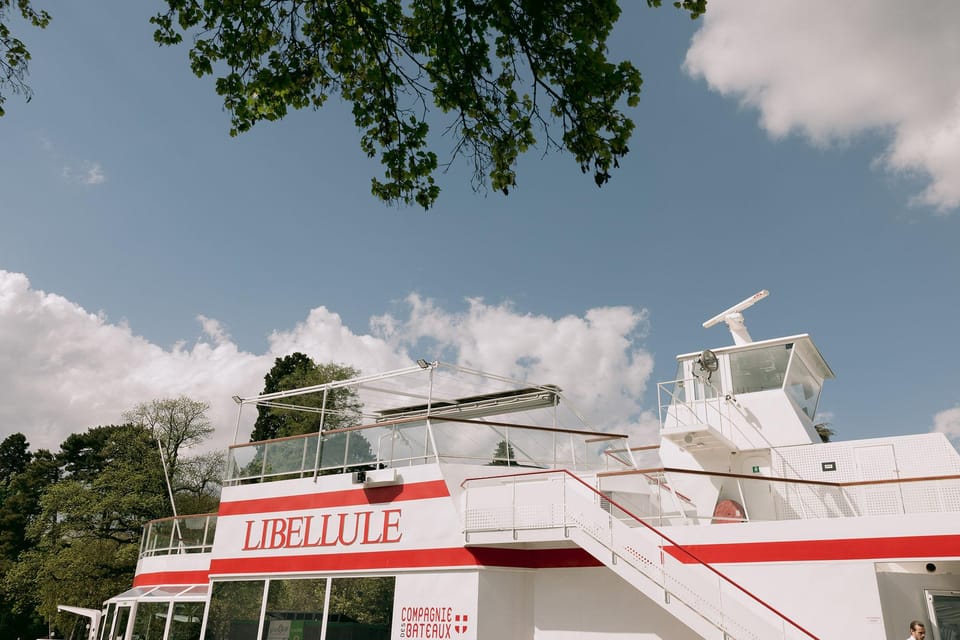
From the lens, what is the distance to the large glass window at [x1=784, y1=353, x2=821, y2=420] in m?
15.6

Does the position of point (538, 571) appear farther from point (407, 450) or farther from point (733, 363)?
point (733, 363)

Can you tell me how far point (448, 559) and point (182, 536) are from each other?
11233 millimetres

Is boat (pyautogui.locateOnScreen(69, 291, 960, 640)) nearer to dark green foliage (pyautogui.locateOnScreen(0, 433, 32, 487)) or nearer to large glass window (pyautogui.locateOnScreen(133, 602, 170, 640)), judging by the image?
large glass window (pyautogui.locateOnScreen(133, 602, 170, 640))

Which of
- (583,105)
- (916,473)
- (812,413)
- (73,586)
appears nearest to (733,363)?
(812,413)

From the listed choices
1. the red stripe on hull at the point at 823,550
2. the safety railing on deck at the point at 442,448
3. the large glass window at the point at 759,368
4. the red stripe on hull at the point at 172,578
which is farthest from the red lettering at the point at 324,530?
the large glass window at the point at 759,368

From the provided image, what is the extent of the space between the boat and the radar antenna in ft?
0.15

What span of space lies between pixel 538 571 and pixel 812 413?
7.66 metres

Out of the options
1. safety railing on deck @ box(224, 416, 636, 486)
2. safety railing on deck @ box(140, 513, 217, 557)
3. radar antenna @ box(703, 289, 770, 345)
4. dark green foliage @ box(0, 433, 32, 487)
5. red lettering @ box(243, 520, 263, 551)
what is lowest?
red lettering @ box(243, 520, 263, 551)

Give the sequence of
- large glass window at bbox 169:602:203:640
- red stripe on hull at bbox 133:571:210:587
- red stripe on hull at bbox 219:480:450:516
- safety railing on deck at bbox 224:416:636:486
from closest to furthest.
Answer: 1. red stripe on hull at bbox 219:480:450:516
2. safety railing on deck at bbox 224:416:636:486
3. large glass window at bbox 169:602:203:640
4. red stripe on hull at bbox 133:571:210:587

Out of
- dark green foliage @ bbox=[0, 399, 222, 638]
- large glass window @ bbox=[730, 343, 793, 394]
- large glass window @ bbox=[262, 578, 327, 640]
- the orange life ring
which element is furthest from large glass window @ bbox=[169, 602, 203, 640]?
dark green foliage @ bbox=[0, 399, 222, 638]

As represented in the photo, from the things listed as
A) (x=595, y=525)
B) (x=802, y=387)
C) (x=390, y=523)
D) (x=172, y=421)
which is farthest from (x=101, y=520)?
(x=802, y=387)

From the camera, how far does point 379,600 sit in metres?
14.1

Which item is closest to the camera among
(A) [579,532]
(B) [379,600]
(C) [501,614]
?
(A) [579,532]

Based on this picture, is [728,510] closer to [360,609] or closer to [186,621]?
[360,609]
